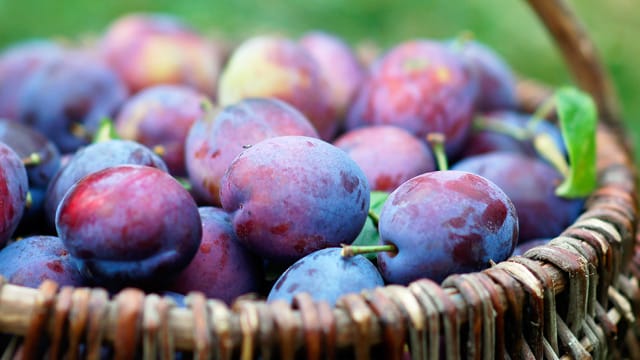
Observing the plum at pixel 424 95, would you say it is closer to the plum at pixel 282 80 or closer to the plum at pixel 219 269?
the plum at pixel 282 80

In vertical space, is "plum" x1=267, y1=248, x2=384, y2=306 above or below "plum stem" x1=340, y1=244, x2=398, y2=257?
below

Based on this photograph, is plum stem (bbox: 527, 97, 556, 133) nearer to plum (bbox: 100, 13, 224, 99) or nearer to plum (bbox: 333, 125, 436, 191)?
plum (bbox: 333, 125, 436, 191)

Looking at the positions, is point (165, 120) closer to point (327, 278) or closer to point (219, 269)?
point (219, 269)

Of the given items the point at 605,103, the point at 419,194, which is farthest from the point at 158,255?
the point at 605,103

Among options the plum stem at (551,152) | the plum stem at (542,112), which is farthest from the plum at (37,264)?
the plum stem at (542,112)

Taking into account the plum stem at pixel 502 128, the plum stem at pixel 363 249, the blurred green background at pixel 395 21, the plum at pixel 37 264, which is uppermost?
the plum stem at pixel 363 249

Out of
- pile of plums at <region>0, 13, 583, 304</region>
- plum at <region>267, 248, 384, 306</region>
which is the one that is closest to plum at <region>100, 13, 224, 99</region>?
pile of plums at <region>0, 13, 583, 304</region>

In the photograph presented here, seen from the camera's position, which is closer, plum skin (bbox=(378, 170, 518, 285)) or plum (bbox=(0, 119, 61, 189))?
plum skin (bbox=(378, 170, 518, 285))
